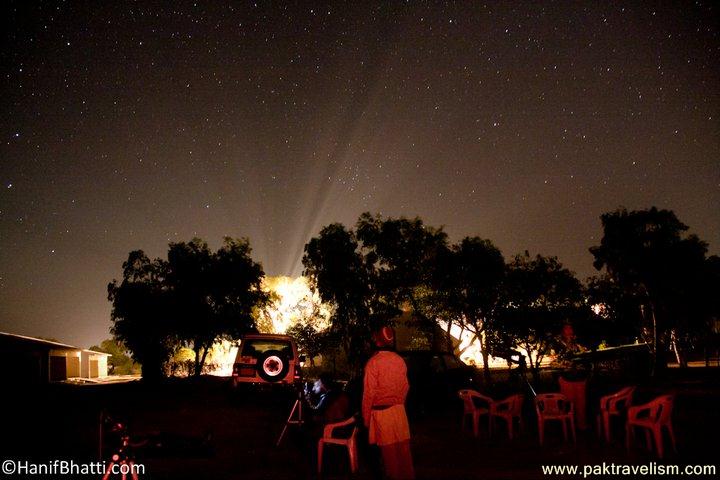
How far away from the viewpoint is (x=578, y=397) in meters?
8.38

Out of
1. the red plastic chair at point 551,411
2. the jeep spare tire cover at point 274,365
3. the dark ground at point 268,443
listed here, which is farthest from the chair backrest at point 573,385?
the jeep spare tire cover at point 274,365

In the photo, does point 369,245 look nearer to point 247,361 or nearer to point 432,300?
point 432,300

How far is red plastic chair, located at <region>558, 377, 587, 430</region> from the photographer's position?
27.3 ft

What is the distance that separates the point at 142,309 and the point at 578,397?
75.2ft

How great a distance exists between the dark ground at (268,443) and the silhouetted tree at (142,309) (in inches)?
480

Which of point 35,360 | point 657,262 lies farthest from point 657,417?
point 35,360

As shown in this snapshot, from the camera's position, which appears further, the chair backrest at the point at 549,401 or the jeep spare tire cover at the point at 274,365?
the jeep spare tire cover at the point at 274,365

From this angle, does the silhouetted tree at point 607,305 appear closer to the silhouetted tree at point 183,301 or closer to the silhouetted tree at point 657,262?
the silhouetted tree at point 657,262

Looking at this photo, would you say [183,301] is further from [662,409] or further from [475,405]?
[662,409]

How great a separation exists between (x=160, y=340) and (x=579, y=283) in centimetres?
2156

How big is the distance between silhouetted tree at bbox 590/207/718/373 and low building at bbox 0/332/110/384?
3217 centimetres

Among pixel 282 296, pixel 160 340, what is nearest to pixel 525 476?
pixel 160 340

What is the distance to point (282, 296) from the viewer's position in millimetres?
34062

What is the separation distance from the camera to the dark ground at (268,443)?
20.5 ft
